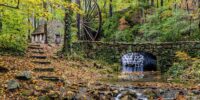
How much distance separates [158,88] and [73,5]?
4.70 meters

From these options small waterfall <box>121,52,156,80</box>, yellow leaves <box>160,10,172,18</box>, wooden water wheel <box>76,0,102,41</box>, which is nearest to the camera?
small waterfall <box>121,52,156,80</box>

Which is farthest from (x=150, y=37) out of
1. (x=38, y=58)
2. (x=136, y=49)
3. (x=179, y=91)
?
(x=179, y=91)

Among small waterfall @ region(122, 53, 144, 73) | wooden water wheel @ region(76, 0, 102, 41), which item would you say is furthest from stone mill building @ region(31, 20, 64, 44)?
small waterfall @ region(122, 53, 144, 73)

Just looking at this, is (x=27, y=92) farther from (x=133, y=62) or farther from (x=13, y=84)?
(x=133, y=62)

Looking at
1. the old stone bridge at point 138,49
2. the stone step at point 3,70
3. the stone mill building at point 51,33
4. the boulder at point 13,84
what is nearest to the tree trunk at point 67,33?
the old stone bridge at point 138,49

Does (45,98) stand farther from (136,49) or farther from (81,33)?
(81,33)

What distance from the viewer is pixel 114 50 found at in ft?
65.1

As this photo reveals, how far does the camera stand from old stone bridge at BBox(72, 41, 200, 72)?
17422 millimetres

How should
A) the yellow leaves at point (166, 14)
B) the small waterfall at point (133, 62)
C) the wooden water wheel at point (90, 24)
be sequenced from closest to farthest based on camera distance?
1. the small waterfall at point (133, 62)
2. the yellow leaves at point (166, 14)
3. the wooden water wheel at point (90, 24)

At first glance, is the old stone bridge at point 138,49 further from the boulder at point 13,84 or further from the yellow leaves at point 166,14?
the boulder at point 13,84

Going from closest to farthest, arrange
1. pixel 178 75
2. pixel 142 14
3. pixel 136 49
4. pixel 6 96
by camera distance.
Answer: pixel 6 96 → pixel 178 75 → pixel 136 49 → pixel 142 14

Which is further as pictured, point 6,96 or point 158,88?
point 158,88

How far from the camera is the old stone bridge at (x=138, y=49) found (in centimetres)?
1742

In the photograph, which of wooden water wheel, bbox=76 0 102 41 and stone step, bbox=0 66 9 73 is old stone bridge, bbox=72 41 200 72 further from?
stone step, bbox=0 66 9 73
